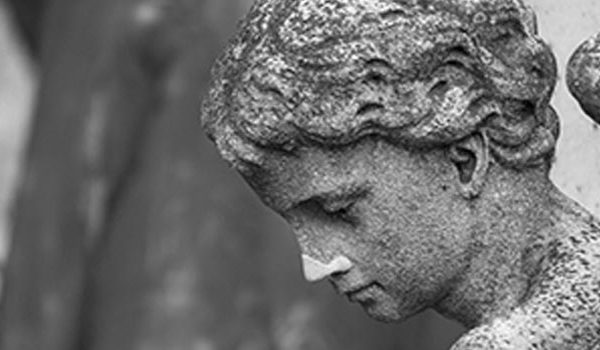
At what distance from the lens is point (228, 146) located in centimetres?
457

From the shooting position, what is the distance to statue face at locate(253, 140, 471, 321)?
4562 millimetres

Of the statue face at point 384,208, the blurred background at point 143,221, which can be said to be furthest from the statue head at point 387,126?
the blurred background at point 143,221

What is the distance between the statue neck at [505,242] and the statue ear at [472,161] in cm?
2

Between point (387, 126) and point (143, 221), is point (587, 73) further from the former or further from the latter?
point (143, 221)

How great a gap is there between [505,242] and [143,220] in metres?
6.57

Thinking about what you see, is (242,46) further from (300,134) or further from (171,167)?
(171,167)

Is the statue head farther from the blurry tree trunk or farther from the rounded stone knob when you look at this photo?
the blurry tree trunk

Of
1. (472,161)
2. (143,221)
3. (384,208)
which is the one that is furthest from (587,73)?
(143,221)

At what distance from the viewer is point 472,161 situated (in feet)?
15.0

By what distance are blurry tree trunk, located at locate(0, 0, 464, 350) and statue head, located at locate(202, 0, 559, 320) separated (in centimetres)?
589

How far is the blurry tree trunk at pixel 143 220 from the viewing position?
1086 centimetres

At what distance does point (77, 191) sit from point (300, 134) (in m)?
6.87

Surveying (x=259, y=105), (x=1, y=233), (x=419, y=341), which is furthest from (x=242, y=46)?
(x=1, y=233)

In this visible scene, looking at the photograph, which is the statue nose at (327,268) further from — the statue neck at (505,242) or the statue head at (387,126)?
the statue neck at (505,242)
